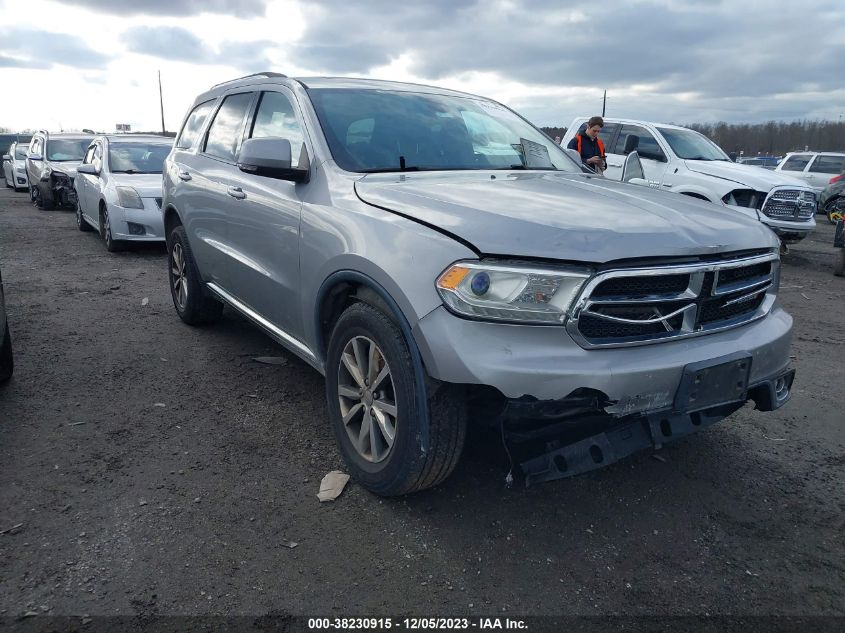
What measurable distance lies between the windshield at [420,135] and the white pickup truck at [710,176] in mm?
6179

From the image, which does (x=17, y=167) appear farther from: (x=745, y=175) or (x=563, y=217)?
(x=563, y=217)

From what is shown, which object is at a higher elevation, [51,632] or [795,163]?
[795,163]

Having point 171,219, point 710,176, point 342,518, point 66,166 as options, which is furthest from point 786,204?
point 66,166

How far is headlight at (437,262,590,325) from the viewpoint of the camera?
95.9 inches

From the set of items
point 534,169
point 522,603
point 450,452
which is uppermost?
point 534,169

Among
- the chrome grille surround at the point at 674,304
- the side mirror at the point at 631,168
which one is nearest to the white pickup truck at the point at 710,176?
the side mirror at the point at 631,168

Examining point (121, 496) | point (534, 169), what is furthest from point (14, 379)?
point (534, 169)

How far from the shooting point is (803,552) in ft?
9.01

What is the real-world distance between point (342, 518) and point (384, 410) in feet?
1.63

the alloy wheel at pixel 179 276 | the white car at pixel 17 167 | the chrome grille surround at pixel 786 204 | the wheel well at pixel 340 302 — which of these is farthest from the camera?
the white car at pixel 17 167

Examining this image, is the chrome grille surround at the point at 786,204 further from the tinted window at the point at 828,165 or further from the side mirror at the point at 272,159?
the tinted window at the point at 828,165

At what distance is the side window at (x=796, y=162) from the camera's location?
1944cm

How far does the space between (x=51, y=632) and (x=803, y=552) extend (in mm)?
2778

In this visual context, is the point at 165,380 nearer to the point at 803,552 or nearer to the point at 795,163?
the point at 803,552
